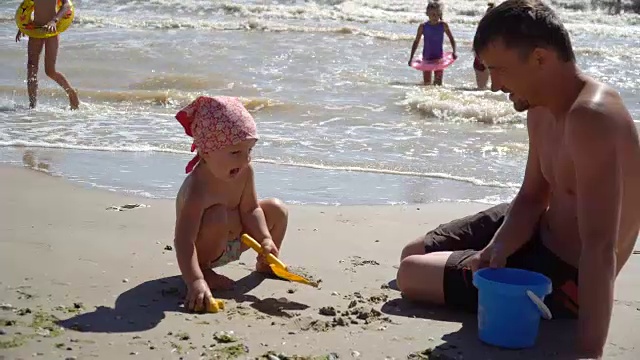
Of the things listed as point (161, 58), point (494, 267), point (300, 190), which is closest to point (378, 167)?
point (300, 190)

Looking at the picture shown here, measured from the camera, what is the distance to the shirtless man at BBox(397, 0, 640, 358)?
3115mm

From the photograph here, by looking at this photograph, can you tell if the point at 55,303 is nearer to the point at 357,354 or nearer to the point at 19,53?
the point at 357,354

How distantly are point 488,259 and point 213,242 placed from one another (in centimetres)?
113

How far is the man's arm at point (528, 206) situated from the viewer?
3641 mm

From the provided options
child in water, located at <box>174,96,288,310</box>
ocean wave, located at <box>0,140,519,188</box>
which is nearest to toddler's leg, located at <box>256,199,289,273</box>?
child in water, located at <box>174,96,288,310</box>

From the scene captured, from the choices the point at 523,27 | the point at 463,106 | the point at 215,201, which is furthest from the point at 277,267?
the point at 463,106

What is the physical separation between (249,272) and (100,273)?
0.65m

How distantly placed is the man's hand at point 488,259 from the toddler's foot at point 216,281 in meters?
0.99

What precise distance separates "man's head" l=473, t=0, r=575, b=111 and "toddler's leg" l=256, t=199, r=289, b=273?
1287 millimetres

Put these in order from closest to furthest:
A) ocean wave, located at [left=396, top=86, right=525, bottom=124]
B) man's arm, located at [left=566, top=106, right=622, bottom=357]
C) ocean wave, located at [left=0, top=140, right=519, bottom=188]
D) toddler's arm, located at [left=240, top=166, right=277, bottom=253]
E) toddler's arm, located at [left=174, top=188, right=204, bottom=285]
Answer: man's arm, located at [left=566, top=106, right=622, bottom=357] < toddler's arm, located at [left=174, top=188, right=204, bottom=285] < toddler's arm, located at [left=240, top=166, right=277, bottom=253] < ocean wave, located at [left=0, top=140, right=519, bottom=188] < ocean wave, located at [left=396, top=86, right=525, bottom=124]

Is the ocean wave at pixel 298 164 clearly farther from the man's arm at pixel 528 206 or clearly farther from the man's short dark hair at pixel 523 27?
the man's short dark hair at pixel 523 27

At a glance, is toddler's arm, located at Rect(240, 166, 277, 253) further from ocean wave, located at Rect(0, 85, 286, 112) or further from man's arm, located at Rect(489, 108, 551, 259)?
ocean wave, located at Rect(0, 85, 286, 112)

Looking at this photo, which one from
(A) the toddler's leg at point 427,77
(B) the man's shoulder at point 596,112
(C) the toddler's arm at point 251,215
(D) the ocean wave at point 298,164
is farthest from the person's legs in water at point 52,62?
(B) the man's shoulder at point 596,112

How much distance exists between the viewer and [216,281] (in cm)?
398
